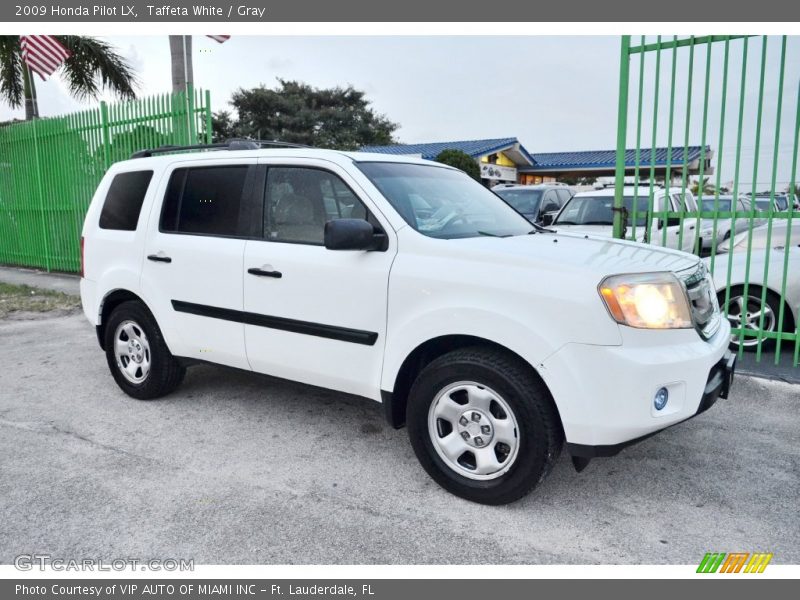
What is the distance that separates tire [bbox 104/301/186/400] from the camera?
468 centimetres

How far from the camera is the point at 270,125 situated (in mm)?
36281

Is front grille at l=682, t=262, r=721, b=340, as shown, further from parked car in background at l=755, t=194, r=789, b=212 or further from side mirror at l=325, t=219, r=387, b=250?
parked car in background at l=755, t=194, r=789, b=212

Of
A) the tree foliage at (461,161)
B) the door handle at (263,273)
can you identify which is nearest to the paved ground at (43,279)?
the door handle at (263,273)

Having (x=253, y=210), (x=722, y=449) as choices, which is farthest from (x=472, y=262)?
(x=722, y=449)

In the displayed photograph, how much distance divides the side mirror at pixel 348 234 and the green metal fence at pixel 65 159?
622 centimetres

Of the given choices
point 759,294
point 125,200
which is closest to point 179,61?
point 125,200

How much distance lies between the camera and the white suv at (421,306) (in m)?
2.92

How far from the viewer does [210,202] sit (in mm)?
4336

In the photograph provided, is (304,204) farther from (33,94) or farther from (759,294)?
(33,94)

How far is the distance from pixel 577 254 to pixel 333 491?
1795 millimetres

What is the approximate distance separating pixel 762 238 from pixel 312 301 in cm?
517

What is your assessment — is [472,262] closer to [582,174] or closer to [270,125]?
[582,174]

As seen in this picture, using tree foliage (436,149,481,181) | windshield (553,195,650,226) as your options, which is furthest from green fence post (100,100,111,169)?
tree foliage (436,149,481,181)

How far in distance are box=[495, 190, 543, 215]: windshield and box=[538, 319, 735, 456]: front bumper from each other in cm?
880
